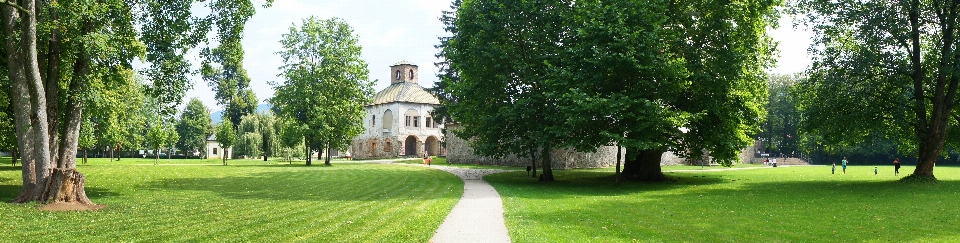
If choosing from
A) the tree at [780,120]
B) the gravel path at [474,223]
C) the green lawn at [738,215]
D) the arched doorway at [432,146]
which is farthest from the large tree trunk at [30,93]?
the tree at [780,120]

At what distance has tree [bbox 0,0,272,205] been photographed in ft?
45.4

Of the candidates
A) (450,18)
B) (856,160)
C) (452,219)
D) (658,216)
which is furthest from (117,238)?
(856,160)

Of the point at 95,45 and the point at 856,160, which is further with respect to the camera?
the point at 856,160

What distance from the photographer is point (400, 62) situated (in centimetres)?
7300

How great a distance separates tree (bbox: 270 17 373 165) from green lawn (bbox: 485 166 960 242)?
87.1 feet

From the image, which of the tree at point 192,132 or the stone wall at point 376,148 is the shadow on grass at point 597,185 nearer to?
the stone wall at point 376,148

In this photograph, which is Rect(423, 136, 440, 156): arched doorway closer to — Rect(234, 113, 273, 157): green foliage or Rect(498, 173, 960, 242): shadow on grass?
Rect(234, 113, 273, 157): green foliage

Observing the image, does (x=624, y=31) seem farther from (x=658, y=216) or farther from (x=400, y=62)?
(x=400, y=62)

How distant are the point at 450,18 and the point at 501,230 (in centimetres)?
3574

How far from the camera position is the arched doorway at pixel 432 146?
7246cm

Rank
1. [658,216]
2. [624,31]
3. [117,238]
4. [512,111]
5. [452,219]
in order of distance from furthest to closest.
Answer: [512,111]
[624,31]
[658,216]
[452,219]
[117,238]

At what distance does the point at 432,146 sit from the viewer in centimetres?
7319

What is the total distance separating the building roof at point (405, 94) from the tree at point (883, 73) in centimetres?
4805

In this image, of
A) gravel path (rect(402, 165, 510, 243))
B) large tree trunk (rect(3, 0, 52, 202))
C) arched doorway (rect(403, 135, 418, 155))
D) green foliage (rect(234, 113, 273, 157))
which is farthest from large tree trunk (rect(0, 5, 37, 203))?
arched doorway (rect(403, 135, 418, 155))
